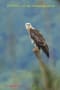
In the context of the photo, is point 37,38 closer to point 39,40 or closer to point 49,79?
point 39,40

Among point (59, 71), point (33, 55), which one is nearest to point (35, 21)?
point (33, 55)

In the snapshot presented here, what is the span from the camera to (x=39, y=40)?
6.80ft

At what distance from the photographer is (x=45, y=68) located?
2.08 meters

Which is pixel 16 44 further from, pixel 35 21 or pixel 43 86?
pixel 43 86

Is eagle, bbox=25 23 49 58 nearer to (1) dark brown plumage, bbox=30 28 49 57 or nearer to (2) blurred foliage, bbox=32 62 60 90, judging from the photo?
(1) dark brown plumage, bbox=30 28 49 57

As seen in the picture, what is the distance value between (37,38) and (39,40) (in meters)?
0.02

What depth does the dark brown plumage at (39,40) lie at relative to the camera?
6.79 feet

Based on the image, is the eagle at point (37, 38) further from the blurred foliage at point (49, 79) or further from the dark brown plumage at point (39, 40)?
the blurred foliage at point (49, 79)

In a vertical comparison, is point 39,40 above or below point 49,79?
above

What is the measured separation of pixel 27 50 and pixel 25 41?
7 centimetres

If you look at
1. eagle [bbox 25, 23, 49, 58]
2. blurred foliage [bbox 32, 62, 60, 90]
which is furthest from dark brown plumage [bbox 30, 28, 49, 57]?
blurred foliage [bbox 32, 62, 60, 90]

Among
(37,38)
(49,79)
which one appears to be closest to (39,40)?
(37,38)

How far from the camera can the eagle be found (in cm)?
207

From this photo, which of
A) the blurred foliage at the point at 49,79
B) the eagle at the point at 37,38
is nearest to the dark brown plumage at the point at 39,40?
the eagle at the point at 37,38
